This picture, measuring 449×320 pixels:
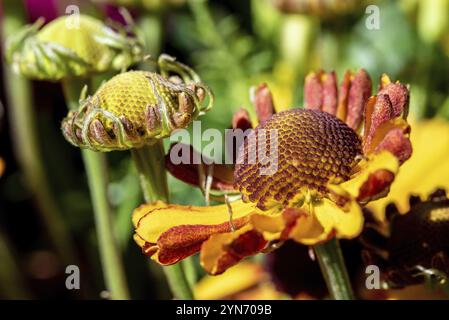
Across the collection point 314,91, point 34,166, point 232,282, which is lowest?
point 232,282

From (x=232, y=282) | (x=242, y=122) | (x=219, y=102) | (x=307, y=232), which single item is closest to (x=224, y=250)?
(x=307, y=232)

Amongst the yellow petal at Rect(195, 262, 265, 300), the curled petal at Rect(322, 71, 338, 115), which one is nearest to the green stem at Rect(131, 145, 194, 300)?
the curled petal at Rect(322, 71, 338, 115)

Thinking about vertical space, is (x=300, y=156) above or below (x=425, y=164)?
above

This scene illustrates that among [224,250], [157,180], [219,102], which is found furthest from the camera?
[219,102]

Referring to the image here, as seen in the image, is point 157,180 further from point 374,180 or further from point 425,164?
point 425,164
